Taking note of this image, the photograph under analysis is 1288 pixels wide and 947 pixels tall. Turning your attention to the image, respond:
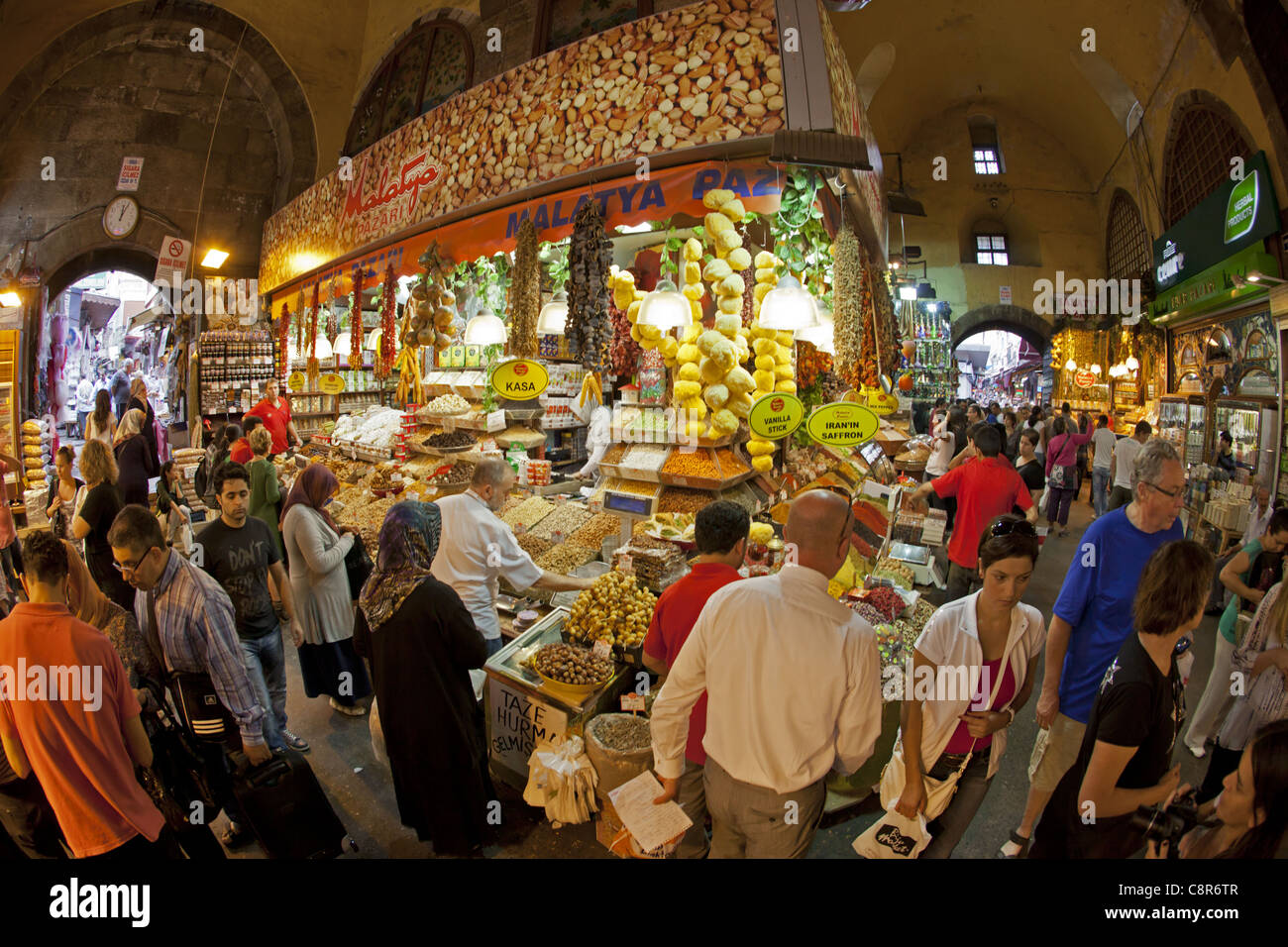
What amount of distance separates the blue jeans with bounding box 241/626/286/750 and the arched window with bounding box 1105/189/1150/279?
17460 millimetres

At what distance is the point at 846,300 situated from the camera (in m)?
5.59

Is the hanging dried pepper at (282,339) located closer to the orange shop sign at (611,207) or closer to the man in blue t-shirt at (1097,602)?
the orange shop sign at (611,207)

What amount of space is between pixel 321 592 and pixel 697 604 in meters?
2.89

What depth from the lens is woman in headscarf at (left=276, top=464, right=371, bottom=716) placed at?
12.5 feet

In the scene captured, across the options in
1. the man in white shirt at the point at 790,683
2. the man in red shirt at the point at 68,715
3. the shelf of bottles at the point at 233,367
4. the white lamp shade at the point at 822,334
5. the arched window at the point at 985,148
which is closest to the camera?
the man in white shirt at the point at 790,683

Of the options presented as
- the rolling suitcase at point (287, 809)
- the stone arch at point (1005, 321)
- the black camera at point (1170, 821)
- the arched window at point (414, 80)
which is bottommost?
the rolling suitcase at point (287, 809)

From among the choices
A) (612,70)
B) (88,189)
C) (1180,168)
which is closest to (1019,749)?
(612,70)

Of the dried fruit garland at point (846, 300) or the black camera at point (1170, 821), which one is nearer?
the black camera at point (1170, 821)

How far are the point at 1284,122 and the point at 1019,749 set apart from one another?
8719 mm

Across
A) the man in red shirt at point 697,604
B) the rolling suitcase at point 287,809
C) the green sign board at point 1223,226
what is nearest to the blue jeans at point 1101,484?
the green sign board at point 1223,226

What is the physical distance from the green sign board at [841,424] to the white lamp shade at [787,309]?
72 cm

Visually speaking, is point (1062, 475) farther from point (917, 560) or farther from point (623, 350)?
point (623, 350)

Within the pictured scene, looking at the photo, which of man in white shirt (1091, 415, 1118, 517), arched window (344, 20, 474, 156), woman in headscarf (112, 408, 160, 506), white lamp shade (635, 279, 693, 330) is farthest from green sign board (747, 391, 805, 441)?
man in white shirt (1091, 415, 1118, 517)

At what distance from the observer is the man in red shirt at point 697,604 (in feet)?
7.67
